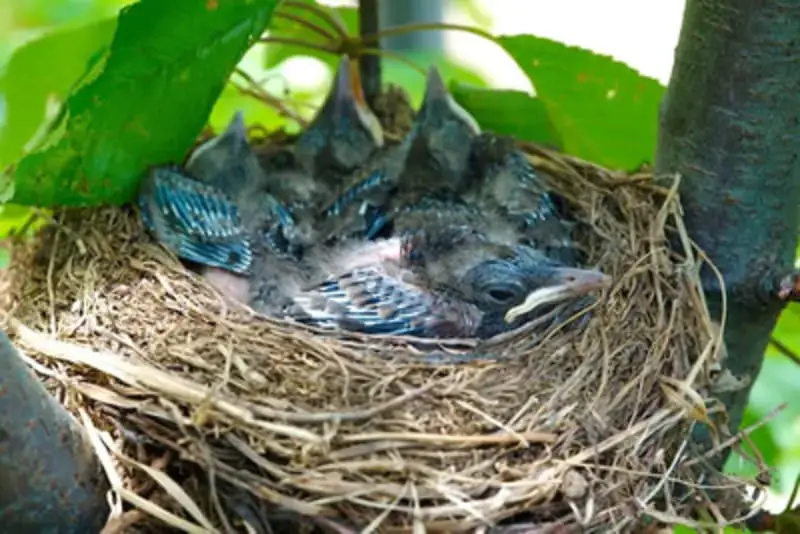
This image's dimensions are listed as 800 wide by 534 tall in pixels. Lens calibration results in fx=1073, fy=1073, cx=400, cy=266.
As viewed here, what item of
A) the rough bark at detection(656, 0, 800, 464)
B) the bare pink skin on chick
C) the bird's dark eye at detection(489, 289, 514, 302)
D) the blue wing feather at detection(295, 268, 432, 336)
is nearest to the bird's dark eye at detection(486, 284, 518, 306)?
the bird's dark eye at detection(489, 289, 514, 302)

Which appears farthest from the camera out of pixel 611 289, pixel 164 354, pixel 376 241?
pixel 376 241

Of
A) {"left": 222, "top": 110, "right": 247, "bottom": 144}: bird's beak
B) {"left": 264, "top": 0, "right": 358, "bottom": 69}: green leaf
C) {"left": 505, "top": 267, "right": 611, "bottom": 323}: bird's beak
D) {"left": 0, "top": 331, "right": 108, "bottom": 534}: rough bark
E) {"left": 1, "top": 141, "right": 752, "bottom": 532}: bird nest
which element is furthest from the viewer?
{"left": 264, "top": 0, "right": 358, "bottom": 69}: green leaf

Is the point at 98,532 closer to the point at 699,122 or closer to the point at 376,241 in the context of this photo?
the point at 376,241

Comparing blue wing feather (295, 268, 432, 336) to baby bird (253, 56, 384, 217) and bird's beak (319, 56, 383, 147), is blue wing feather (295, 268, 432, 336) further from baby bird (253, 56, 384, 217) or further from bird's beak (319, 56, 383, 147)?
bird's beak (319, 56, 383, 147)

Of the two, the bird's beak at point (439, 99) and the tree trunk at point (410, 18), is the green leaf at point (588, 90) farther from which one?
the tree trunk at point (410, 18)

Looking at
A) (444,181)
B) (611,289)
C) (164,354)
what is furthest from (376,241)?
(164,354)

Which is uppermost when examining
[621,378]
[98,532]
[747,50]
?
[747,50]
